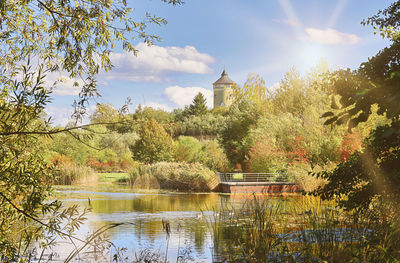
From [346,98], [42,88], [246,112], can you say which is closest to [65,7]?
[42,88]

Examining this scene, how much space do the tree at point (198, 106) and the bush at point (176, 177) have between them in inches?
1428

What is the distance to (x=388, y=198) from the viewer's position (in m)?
5.56

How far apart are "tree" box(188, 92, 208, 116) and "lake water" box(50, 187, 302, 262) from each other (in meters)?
44.2

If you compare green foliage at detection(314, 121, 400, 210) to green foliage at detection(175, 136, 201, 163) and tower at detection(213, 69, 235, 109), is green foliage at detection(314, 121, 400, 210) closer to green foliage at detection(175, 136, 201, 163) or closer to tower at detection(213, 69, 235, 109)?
green foliage at detection(175, 136, 201, 163)

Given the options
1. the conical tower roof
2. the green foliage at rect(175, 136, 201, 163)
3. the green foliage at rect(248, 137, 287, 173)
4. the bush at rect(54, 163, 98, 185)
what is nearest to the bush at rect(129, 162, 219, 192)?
the bush at rect(54, 163, 98, 185)

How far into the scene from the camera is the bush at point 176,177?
23.9 meters

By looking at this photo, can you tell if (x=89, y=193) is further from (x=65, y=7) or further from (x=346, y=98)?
(x=346, y=98)

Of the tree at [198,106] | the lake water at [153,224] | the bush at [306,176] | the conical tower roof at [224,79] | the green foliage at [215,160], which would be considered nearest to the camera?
the lake water at [153,224]

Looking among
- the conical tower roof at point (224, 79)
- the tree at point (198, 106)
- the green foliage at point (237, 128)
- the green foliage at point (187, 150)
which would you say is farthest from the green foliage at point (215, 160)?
the conical tower roof at point (224, 79)

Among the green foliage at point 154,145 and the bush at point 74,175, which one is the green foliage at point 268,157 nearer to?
the green foliage at point 154,145

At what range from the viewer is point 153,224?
1162 cm

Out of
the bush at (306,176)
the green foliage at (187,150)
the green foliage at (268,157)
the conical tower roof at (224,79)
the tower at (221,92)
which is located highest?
the conical tower roof at (224,79)

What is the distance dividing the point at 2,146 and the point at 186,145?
1211 inches

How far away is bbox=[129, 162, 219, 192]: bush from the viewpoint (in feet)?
78.4
